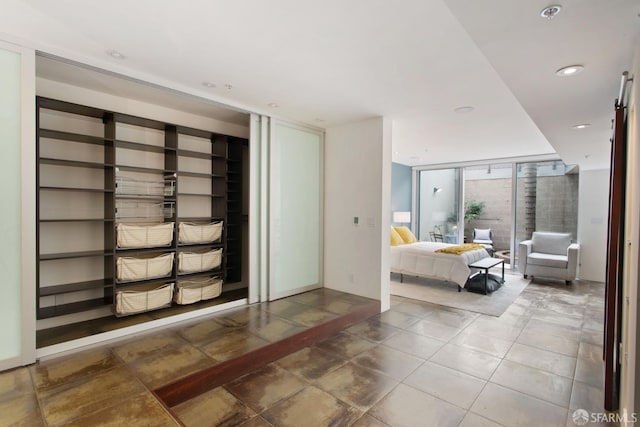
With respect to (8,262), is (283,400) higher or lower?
lower

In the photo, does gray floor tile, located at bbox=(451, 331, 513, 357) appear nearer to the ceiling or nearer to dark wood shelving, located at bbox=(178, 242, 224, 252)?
the ceiling

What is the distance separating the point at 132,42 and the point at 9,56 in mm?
875

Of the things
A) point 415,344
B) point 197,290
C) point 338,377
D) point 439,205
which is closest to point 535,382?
point 415,344

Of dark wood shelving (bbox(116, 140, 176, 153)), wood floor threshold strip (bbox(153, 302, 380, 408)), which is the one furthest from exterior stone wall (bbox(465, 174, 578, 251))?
dark wood shelving (bbox(116, 140, 176, 153))

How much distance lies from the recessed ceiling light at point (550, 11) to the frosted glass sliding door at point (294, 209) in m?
3.14

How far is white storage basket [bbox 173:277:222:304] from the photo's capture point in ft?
12.0

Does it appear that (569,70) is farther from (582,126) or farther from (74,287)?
(74,287)

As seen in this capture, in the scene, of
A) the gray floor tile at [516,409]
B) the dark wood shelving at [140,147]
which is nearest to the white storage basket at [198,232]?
the dark wood shelving at [140,147]

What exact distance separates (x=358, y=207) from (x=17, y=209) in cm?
343

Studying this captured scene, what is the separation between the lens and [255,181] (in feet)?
13.1

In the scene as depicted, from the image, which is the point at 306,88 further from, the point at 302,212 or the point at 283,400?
the point at 283,400

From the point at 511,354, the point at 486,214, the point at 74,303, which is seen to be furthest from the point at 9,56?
the point at 486,214

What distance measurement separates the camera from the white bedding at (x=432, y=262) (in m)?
5.23

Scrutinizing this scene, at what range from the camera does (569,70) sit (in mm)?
2014
